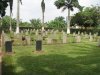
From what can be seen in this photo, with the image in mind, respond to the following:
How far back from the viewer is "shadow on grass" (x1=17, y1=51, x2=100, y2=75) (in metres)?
13.4

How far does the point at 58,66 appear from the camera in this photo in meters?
14.8

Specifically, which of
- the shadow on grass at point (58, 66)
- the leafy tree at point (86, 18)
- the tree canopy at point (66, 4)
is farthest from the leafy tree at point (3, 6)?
the shadow on grass at point (58, 66)

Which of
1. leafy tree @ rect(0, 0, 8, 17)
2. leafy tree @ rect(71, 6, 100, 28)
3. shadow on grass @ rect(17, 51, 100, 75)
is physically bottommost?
shadow on grass @ rect(17, 51, 100, 75)

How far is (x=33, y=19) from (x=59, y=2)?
78.8 metres

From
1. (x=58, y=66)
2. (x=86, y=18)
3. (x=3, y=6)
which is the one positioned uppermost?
(x=3, y=6)

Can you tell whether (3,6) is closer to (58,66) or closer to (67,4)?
(67,4)

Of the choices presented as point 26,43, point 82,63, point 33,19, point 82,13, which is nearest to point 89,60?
point 82,63

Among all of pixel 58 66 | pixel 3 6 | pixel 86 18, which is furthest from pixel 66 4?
pixel 58 66

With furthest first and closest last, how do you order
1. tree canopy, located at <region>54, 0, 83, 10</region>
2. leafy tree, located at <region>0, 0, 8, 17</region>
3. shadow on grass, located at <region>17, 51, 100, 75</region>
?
tree canopy, located at <region>54, 0, 83, 10</region>
leafy tree, located at <region>0, 0, 8, 17</region>
shadow on grass, located at <region>17, 51, 100, 75</region>

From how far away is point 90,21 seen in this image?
240 ft

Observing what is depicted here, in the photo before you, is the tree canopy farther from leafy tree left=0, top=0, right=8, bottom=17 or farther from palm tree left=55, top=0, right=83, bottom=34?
leafy tree left=0, top=0, right=8, bottom=17

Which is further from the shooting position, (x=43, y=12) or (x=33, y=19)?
(x=33, y=19)

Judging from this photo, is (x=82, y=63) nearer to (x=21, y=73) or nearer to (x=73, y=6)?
(x=21, y=73)

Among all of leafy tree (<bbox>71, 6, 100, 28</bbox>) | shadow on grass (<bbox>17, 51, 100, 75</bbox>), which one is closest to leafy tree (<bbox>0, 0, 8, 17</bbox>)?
leafy tree (<bbox>71, 6, 100, 28</bbox>)
